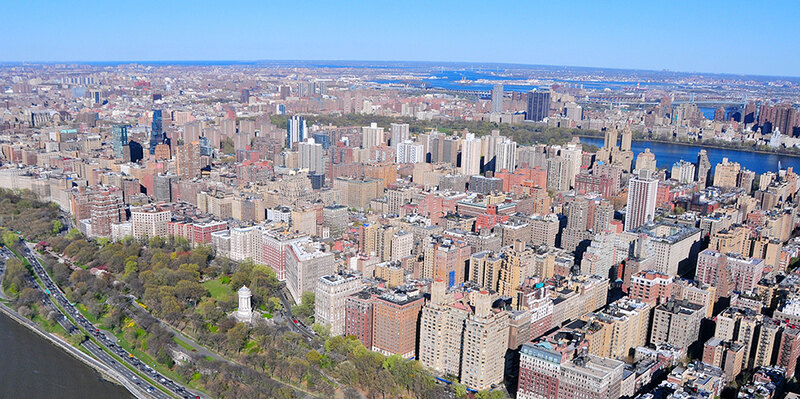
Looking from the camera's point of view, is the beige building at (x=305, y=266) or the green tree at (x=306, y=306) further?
the beige building at (x=305, y=266)

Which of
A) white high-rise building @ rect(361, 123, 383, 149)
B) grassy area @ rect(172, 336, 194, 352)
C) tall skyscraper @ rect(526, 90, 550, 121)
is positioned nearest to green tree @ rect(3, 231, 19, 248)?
grassy area @ rect(172, 336, 194, 352)

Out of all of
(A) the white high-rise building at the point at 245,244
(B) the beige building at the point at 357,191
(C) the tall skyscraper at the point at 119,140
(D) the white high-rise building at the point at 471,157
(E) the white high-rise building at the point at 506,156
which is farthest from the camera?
(D) the white high-rise building at the point at 471,157

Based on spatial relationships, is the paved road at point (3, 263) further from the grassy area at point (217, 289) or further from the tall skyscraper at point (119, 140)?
the tall skyscraper at point (119, 140)

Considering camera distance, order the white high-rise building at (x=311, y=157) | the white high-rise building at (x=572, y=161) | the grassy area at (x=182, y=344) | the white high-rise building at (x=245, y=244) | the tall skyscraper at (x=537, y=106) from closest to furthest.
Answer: the grassy area at (x=182, y=344) → the white high-rise building at (x=245, y=244) → the white high-rise building at (x=572, y=161) → the white high-rise building at (x=311, y=157) → the tall skyscraper at (x=537, y=106)

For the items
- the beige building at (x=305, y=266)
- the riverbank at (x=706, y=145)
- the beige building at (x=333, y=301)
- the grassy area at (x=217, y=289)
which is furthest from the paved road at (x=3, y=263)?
the riverbank at (x=706, y=145)

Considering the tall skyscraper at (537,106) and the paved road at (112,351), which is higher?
the tall skyscraper at (537,106)

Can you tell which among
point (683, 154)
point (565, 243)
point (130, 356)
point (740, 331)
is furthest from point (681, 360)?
point (683, 154)

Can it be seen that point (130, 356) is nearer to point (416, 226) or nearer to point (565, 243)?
point (416, 226)
